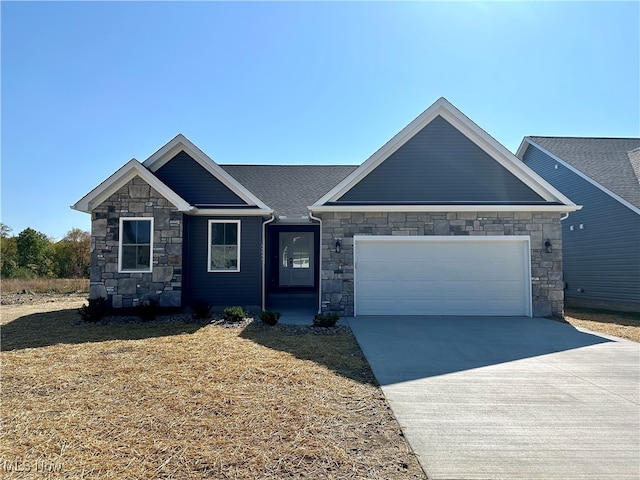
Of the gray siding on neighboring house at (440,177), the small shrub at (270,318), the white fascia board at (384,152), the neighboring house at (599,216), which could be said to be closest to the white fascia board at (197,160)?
the white fascia board at (384,152)

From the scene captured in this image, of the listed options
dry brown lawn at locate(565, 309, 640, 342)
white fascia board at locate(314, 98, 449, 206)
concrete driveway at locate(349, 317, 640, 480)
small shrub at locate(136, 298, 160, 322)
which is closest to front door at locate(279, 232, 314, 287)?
white fascia board at locate(314, 98, 449, 206)

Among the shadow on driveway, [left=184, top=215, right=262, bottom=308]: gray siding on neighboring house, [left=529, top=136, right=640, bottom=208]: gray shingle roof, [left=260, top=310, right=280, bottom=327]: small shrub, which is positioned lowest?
the shadow on driveway

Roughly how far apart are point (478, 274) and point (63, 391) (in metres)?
9.70

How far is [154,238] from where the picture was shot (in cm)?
1014

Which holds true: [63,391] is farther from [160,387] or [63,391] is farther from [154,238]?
[154,238]

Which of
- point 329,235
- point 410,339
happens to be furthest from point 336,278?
point 410,339

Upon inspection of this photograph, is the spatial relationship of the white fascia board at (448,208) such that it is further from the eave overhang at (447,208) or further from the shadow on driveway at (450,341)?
the shadow on driveway at (450,341)

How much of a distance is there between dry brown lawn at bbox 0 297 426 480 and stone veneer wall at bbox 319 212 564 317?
338cm

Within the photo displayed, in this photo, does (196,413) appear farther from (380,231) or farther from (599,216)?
(599,216)

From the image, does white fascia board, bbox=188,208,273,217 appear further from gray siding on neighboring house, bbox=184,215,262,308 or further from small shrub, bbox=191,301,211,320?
small shrub, bbox=191,301,211,320

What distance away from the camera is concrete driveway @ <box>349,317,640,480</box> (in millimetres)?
3135

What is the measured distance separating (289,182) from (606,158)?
42.9 ft

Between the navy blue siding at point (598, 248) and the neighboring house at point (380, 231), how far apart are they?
398 centimetres

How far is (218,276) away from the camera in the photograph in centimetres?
1091
